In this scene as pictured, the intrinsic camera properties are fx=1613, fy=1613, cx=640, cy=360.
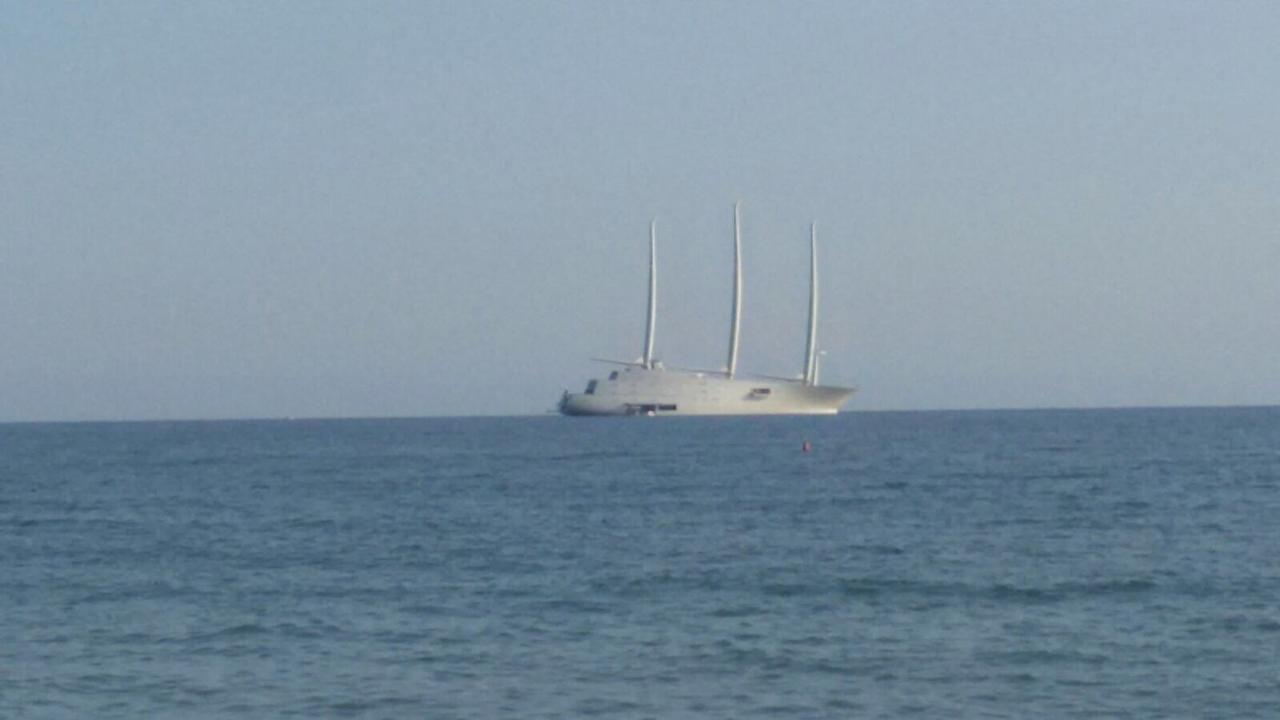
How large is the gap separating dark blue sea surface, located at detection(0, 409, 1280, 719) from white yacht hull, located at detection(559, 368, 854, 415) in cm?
11520

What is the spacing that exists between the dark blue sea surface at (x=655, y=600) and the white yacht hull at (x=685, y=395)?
11520 cm

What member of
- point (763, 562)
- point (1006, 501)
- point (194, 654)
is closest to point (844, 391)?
point (1006, 501)

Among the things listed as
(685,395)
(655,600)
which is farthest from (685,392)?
(655,600)

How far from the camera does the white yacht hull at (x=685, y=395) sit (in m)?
171

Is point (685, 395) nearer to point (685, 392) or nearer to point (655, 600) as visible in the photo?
point (685, 392)

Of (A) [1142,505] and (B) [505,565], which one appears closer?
(B) [505,565]

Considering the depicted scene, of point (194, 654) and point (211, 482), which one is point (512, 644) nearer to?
point (194, 654)

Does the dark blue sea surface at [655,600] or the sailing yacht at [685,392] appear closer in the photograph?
the dark blue sea surface at [655,600]

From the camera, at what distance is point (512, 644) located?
21453 mm

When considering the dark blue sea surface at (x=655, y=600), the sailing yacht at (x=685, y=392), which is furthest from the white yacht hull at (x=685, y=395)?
the dark blue sea surface at (x=655, y=600)

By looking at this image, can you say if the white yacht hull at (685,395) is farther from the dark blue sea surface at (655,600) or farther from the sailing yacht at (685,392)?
the dark blue sea surface at (655,600)

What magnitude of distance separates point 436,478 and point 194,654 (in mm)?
43163

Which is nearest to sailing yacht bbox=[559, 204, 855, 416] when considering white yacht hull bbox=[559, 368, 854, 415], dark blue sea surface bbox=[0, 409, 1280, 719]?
white yacht hull bbox=[559, 368, 854, 415]

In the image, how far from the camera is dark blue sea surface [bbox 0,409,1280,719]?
1825 centimetres
